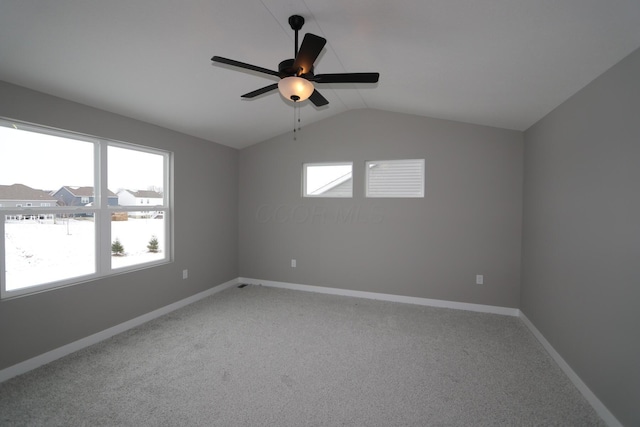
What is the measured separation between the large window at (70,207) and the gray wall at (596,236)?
429cm

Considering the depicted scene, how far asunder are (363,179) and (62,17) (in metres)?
3.42

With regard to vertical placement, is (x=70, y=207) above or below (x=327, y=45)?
below

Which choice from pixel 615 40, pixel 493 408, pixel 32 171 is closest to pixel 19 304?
pixel 32 171

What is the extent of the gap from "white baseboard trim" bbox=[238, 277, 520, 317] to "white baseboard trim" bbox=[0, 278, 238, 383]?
1.16 m

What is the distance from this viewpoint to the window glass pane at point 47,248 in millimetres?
2291

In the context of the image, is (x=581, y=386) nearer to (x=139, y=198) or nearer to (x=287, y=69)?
(x=287, y=69)

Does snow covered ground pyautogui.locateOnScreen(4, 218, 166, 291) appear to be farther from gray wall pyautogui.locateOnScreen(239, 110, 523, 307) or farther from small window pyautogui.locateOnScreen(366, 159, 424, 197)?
small window pyautogui.locateOnScreen(366, 159, 424, 197)

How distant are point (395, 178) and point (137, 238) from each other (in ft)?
11.4

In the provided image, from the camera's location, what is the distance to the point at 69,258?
267 cm

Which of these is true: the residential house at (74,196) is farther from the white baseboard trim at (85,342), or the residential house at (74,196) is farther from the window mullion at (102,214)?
the white baseboard trim at (85,342)

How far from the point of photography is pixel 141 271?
10.7 feet

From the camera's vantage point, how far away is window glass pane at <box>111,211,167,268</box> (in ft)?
10.1

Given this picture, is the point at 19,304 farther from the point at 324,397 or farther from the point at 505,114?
the point at 505,114

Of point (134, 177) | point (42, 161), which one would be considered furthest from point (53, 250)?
point (134, 177)
